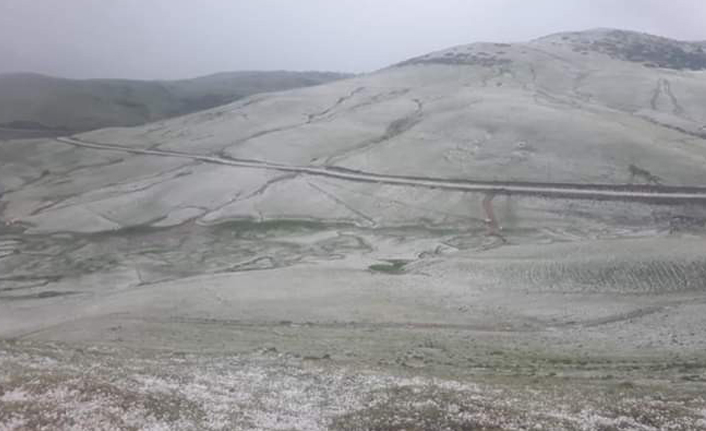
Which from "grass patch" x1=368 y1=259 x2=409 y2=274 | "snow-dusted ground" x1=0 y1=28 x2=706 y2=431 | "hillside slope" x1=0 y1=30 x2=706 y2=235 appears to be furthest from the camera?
"hillside slope" x1=0 y1=30 x2=706 y2=235

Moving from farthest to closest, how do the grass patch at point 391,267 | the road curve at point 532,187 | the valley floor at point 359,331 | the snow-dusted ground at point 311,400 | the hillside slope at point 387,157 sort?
the hillside slope at point 387,157 → the road curve at point 532,187 → the grass patch at point 391,267 → the valley floor at point 359,331 → the snow-dusted ground at point 311,400

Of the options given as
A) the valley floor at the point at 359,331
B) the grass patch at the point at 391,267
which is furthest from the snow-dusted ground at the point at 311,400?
the grass patch at the point at 391,267

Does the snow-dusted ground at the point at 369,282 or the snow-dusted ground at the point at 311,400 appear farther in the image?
the snow-dusted ground at the point at 369,282

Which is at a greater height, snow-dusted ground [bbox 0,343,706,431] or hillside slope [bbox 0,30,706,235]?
hillside slope [bbox 0,30,706,235]

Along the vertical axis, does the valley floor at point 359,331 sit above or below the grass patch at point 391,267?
above

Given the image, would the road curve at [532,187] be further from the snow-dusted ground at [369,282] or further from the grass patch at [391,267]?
the grass patch at [391,267]

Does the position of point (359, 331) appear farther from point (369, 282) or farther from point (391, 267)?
point (391, 267)

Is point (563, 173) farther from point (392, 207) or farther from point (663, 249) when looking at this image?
point (663, 249)

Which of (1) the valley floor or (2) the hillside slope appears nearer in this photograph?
(1) the valley floor

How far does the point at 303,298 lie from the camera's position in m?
61.9

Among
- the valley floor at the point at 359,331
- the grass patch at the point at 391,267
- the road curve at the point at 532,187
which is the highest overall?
the road curve at the point at 532,187

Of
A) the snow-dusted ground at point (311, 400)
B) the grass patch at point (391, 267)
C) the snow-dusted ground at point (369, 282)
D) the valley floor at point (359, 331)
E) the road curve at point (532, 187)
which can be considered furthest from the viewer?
the road curve at point (532, 187)

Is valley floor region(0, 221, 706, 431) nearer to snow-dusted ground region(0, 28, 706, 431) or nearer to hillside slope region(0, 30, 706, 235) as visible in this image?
snow-dusted ground region(0, 28, 706, 431)

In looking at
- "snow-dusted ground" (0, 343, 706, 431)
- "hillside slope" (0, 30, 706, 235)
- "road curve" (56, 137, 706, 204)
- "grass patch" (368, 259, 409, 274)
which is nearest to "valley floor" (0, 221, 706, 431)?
"snow-dusted ground" (0, 343, 706, 431)
